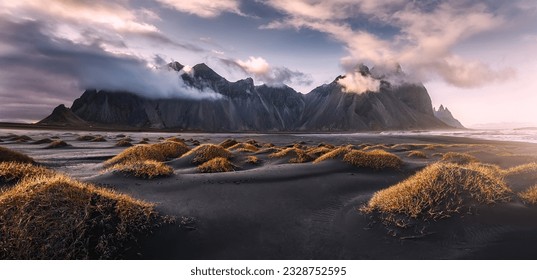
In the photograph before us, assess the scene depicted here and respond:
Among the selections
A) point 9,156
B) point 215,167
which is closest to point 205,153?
point 215,167

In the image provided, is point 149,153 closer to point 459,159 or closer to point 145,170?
point 145,170

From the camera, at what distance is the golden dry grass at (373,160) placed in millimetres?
17811

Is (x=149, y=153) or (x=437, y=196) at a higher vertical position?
(x=437, y=196)

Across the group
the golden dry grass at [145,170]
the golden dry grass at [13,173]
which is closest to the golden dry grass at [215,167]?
the golden dry grass at [145,170]

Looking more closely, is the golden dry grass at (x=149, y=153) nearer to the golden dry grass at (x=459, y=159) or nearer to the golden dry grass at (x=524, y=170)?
the golden dry grass at (x=524, y=170)

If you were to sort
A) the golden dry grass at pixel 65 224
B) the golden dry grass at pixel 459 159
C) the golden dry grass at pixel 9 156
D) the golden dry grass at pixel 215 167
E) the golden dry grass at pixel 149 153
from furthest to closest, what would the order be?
the golden dry grass at pixel 459 159, the golden dry grass at pixel 149 153, the golden dry grass at pixel 215 167, the golden dry grass at pixel 9 156, the golden dry grass at pixel 65 224

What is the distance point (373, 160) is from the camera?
1803 cm

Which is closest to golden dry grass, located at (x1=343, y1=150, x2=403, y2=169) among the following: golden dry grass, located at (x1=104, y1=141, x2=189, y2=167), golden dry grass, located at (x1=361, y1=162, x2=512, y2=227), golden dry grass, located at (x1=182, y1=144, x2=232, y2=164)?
golden dry grass, located at (x1=361, y1=162, x2=512, y2=227)

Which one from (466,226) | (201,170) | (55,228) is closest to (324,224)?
(466,226)

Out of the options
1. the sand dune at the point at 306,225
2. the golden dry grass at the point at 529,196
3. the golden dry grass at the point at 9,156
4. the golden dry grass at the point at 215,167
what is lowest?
the sand dune at the point at 306,225

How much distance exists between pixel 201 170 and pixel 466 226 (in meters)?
13.4

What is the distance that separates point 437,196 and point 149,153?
20617mm

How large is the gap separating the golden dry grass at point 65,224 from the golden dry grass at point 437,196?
6.92 m
